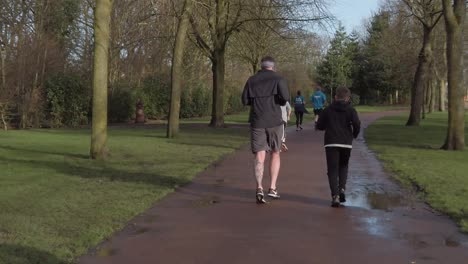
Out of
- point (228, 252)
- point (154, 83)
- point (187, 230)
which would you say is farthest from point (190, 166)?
point (154, 83)

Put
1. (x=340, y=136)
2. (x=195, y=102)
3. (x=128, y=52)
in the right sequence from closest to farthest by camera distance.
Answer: (x=340, y=136), (x=128, y=52), (x=195, y=102)

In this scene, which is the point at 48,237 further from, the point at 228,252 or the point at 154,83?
the point at 154,83

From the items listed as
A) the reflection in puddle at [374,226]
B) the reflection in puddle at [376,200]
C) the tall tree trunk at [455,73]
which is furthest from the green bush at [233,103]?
the reflection in puddle at [374,226]

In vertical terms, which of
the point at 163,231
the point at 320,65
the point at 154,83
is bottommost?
the point at 163,231

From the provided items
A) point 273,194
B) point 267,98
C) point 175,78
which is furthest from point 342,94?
point 175,78

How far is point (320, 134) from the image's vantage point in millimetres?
22125

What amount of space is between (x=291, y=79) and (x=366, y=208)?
55.2 m

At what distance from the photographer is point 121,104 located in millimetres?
34250

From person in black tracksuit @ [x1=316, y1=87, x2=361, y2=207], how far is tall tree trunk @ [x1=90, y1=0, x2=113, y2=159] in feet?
22.4

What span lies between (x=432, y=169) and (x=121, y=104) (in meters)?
25.1

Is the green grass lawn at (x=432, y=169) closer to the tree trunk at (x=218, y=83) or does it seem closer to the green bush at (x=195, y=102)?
the tree trunk at (x=218, y=83)

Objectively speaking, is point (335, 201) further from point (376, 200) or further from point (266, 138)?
point (266, 138)

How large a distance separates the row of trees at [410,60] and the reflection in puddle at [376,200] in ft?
26.9

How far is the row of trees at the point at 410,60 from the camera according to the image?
16.0m
